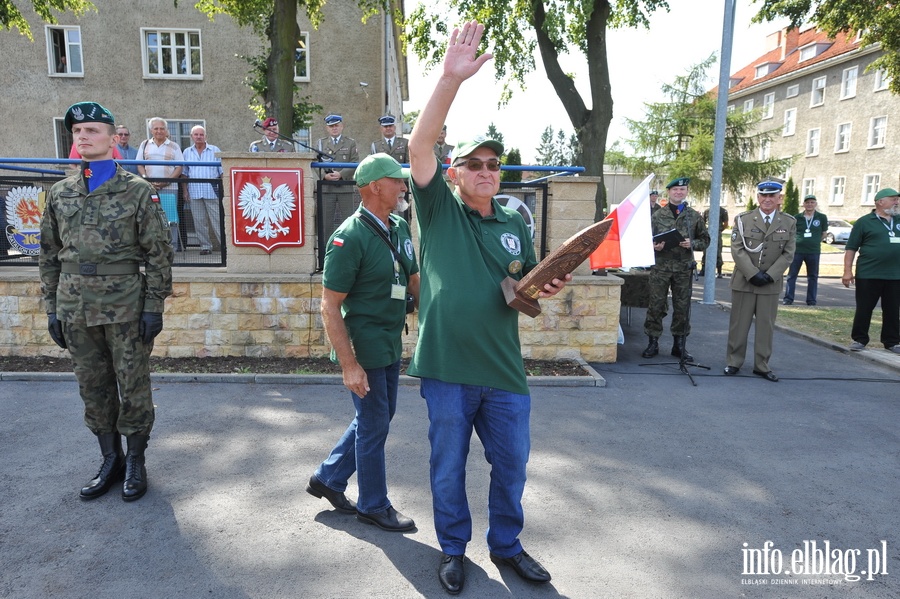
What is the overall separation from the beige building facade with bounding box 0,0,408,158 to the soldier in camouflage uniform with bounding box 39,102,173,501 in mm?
18293

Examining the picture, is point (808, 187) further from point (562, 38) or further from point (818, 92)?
point (562, 38)

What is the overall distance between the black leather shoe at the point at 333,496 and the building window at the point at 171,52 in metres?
21.7

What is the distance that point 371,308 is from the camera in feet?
10.4

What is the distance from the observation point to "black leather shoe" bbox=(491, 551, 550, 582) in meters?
2.87

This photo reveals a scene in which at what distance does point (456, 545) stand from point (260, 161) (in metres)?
5.18

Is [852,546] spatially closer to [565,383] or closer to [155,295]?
[565,383]

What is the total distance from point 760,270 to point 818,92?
43.7 m

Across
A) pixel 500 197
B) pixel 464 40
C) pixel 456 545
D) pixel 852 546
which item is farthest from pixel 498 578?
pixel 500 197

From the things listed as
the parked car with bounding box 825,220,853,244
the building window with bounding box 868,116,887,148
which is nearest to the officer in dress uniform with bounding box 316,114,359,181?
the parked car with bounding box 825,220,853,244

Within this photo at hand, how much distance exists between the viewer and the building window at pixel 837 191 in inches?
1534

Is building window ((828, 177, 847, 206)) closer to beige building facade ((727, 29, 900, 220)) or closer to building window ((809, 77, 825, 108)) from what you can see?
beige building facade ((727, 29, 900, 220))

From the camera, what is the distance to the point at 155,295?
3.71 meters

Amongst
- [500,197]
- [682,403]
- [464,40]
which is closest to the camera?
[464,40]

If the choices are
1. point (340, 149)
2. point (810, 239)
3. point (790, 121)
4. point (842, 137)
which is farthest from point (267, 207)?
point (790, 121)
